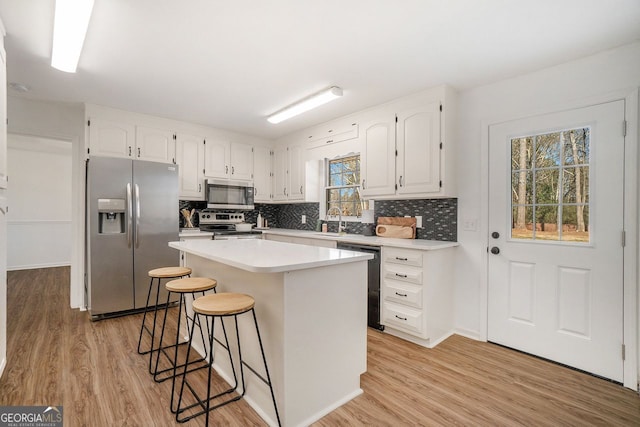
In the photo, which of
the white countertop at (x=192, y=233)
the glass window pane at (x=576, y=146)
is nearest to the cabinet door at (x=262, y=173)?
the white countertop at (x=192, y=233)

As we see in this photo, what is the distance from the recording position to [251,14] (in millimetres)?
1923

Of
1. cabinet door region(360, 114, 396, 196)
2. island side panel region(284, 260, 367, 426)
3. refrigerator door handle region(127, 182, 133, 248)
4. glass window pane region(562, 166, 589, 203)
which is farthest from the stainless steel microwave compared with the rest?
glass window pane region(562, 166, 589, 203)

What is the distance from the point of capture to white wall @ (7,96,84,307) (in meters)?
3.41

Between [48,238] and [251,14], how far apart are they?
6986 millimetres

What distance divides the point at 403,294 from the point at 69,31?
10.6 feet

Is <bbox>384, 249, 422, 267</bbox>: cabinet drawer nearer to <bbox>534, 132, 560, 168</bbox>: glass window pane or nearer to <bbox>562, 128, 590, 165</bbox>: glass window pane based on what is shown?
<bbox>534, 132, 560, 168</bbox>: glass window pane

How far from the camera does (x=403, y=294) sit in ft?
9.42

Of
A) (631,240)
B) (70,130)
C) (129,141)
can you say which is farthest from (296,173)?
(631,240)

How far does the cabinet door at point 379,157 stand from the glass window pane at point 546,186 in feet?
4.15

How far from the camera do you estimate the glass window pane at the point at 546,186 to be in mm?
2504

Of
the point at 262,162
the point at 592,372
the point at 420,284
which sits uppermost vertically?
the point at 262,162

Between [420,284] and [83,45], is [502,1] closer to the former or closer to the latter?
[420,284]

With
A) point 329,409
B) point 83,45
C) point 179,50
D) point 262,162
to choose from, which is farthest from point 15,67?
point 329,409

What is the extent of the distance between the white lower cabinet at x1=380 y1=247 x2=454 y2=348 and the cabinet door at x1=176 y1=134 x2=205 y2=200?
9.12ft
